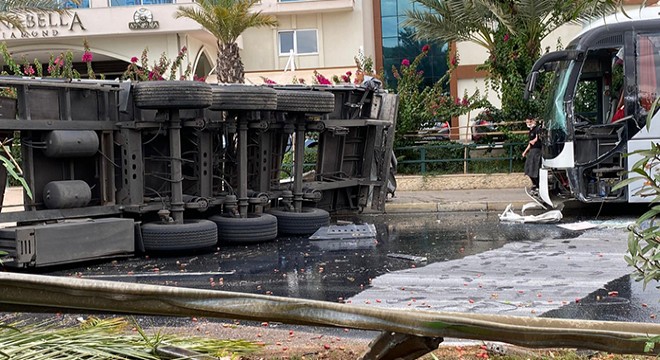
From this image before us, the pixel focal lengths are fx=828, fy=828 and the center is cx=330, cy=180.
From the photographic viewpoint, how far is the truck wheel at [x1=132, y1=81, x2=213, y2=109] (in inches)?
384

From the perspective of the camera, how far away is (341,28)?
35.5 metres

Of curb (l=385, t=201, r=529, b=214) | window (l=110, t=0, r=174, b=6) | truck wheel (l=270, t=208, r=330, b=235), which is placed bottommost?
curb (l=385, t=201, r=529, b=214)

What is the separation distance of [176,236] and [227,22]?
17421mm

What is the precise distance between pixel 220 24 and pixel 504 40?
36.1 feet

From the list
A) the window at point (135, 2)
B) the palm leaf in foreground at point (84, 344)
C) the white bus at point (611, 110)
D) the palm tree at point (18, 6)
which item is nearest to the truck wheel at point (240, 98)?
the white bus at point (611, 110)

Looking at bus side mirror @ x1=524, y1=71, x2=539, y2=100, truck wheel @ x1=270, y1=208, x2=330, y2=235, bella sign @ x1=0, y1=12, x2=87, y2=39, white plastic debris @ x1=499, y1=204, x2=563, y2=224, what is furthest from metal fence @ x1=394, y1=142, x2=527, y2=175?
bella sign @ x1=0, y1=12, x2=87, y2=39

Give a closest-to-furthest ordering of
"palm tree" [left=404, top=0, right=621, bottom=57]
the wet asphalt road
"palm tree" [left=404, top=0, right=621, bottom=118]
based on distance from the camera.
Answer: the wet asphalt road
"palm tree" [left=404, top=0, right=621, bottom=57]
"palm tree" [left=404, top=0, right=621, bottom=118]

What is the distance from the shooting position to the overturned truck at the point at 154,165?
30.6 feet

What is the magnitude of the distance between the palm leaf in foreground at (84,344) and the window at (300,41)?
32.1 m

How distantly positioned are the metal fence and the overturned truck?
6670 mm

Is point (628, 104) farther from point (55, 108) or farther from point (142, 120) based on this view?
point (55, 108)

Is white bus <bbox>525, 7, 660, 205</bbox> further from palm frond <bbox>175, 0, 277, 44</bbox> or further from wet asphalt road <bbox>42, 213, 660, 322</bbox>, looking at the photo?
palm frond <bbox>175, 0, 277, 44</bbox>

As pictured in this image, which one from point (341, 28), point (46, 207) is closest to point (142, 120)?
point (46, 207)

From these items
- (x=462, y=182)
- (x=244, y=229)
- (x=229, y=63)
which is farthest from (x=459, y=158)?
(x=229, y=63)
